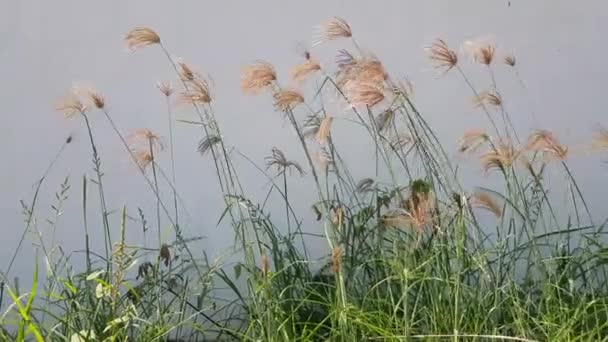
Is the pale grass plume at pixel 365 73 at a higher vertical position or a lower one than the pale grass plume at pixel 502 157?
higher

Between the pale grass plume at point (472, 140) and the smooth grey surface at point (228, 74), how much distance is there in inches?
9.7

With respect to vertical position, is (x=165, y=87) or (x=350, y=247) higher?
(x=165, y=87)

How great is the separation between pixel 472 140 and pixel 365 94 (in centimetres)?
56

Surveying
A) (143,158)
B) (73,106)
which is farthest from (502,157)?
(73,106)

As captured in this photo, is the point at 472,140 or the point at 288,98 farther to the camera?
the point at 472,140

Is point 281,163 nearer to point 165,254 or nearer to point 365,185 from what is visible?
point 365,185

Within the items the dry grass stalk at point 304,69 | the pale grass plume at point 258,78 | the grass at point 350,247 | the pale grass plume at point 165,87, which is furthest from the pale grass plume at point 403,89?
the pale grass plume at point 165,87

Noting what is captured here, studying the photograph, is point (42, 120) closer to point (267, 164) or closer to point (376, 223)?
point (267, 164)

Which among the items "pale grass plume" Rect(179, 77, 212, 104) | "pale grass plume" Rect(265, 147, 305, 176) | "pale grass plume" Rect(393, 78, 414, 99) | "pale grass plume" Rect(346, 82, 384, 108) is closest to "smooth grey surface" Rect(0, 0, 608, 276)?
"pale grass plume" Rect(265, 147, 305, 176)

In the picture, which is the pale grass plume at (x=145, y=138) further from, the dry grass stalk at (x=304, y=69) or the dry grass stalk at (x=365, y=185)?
the dry grass stalk at (x=365, y=185)

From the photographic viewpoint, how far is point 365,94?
2.46 metres

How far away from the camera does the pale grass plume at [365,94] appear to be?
246cm

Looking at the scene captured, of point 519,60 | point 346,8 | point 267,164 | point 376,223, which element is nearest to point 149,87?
point 267,164

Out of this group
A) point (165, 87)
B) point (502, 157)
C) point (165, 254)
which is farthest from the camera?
point (165, 87)
